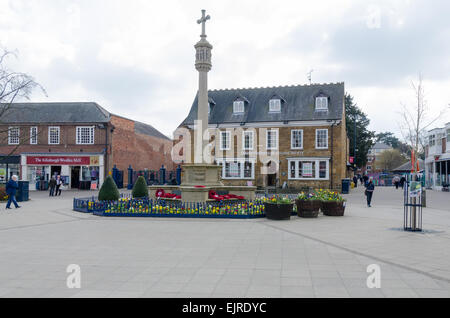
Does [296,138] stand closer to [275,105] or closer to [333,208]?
[275,105]

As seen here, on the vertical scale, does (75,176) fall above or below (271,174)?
below

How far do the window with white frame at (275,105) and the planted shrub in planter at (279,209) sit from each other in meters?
22.6

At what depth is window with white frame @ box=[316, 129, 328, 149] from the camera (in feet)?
110

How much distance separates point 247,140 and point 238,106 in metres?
3.78

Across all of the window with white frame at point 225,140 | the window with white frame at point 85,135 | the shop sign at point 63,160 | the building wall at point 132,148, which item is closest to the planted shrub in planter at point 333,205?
the window with white frame at point 225,140

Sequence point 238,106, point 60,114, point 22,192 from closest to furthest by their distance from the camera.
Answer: point 22,192 < point 238,106 < point 60,114

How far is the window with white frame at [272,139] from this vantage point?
3494cm

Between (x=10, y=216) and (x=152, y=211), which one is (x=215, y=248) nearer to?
(x=152, y=211)

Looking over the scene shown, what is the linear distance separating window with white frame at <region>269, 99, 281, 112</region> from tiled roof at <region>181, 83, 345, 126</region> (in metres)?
0.35

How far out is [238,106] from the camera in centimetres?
3694

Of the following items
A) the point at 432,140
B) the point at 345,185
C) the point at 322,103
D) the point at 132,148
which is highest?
the point at 322,103

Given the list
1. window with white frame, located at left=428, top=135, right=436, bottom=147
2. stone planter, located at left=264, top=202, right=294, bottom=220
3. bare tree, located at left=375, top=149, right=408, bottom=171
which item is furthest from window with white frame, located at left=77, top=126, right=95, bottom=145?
bare tree, located at left=375, top=149, right=408, bottom=171

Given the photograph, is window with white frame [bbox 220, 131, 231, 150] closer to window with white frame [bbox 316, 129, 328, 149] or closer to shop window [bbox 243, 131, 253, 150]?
shop window [bbox 243, 131, 253, 150]

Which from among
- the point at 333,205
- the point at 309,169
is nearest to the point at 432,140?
the point at 309,169
